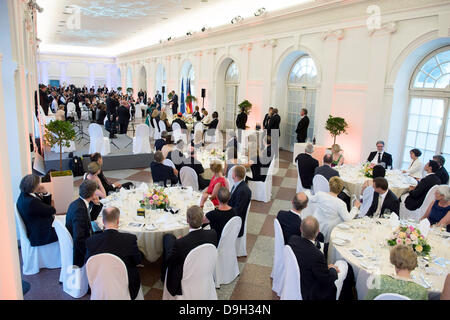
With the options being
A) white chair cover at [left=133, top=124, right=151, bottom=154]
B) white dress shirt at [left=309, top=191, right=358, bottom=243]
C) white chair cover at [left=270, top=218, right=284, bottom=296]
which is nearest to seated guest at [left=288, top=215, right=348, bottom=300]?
white chair cover at [left=270, top=218, right=284, bottom=296]

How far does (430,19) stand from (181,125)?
7.59m

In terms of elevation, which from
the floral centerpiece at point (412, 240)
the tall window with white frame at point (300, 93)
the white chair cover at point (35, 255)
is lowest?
the white chair cover at point (35, 255)

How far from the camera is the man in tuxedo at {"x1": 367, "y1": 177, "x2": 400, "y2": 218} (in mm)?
4453

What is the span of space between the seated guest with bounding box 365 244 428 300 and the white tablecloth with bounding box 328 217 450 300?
36 centimetres

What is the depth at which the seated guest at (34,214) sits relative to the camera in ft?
13.4

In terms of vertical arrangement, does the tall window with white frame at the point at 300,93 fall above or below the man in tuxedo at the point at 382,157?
above

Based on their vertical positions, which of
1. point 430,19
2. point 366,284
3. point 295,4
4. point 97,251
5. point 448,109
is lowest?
point 366,284

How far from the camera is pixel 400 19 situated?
7613 mm

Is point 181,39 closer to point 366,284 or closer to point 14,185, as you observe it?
point 14,185

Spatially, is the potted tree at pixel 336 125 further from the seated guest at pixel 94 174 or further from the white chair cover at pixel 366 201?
the seated guest at pixel 94 174

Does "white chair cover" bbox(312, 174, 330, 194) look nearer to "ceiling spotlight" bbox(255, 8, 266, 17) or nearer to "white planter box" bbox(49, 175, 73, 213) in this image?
"white planter box" bbox(49, 175, 73, 213)

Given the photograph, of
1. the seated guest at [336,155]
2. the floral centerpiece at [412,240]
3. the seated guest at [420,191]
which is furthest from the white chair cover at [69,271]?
the seated guest at [336,155]

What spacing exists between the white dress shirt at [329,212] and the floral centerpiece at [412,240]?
69 centimetres

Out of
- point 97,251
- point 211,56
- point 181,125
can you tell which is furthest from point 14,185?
point 211,56
